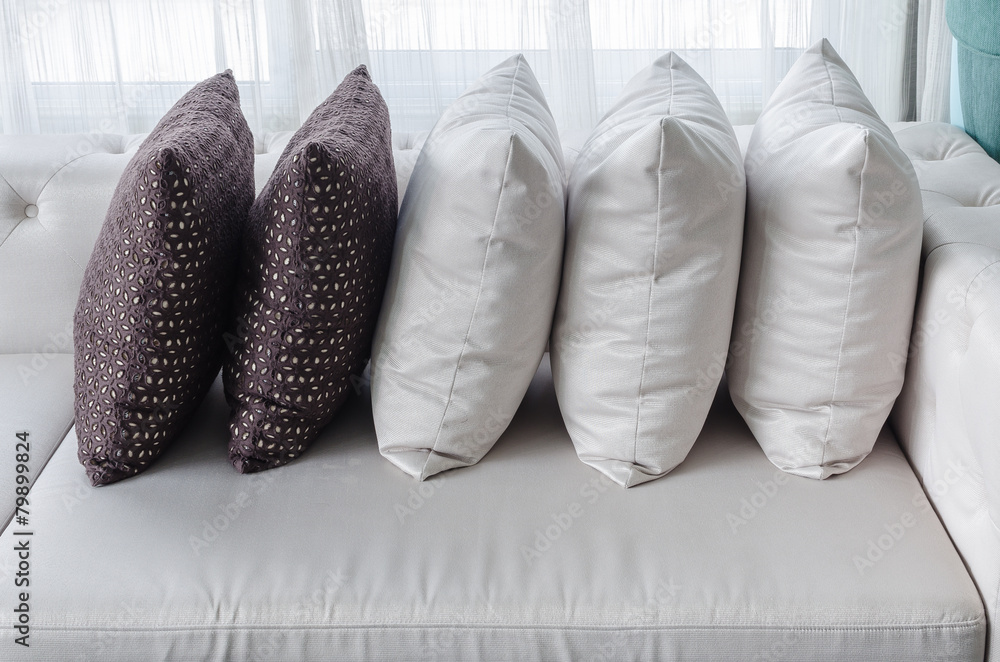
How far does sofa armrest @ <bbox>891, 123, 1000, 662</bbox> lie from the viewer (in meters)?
0.83

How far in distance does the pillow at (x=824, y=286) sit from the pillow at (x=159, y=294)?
65 cm

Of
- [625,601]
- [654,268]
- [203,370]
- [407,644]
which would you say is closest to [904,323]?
[654,268]

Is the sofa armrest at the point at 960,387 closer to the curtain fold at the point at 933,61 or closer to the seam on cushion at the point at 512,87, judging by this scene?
the seam on cushion at the point at 512,87

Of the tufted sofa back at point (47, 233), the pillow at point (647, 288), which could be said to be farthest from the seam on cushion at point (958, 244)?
the tufted sofa back at point (47, 233)

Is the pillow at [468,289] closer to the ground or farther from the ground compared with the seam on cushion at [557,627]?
farther from the ground

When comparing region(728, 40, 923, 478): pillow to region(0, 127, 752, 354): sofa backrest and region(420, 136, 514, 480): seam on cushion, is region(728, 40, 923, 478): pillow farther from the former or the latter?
region(0, 127, 752, 354): sofa backrest

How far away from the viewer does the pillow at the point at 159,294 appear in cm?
87

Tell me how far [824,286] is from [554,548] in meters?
0.43

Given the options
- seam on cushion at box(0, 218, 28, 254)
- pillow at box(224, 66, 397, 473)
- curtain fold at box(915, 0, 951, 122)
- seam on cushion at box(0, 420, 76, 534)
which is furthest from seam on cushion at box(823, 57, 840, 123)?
seam on cushion at box(0, 218, 28, 254)

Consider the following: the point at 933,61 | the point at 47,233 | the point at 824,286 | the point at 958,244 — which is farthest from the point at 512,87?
the point at 933,61

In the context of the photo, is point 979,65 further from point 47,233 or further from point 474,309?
point 47,233

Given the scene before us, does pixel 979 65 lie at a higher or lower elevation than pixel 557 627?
higher

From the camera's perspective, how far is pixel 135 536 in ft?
3.03

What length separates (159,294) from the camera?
0.90 metres
